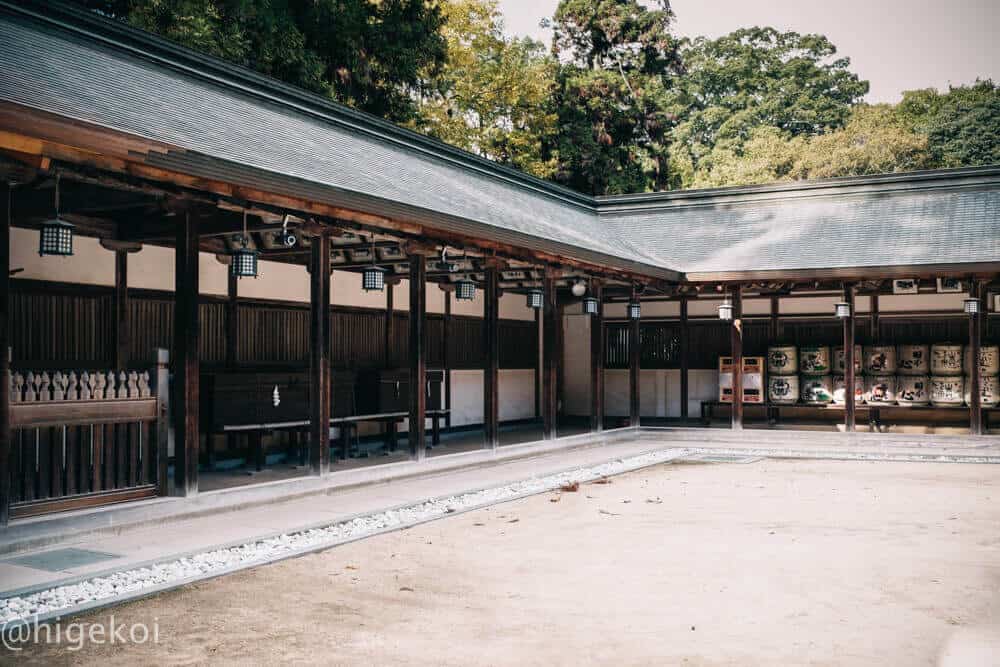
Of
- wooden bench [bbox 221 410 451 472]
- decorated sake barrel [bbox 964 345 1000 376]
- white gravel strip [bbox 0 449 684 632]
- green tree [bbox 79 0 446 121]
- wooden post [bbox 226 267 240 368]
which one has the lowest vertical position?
white gravel strip [bbox 0 449 684 632]

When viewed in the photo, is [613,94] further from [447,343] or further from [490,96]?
[447,343]

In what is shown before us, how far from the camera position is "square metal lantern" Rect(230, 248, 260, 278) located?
8719 mm

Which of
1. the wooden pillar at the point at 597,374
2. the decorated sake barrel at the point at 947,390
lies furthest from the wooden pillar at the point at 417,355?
the decorated sake barrel at the point at 947,390

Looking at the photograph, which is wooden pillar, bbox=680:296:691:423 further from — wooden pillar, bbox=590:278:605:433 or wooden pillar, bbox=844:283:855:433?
wooden pillar, bbox=844:283:855:433

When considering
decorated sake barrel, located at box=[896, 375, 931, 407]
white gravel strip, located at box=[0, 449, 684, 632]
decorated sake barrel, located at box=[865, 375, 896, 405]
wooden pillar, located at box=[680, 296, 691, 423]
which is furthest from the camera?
wooden pillar, located at box=[680, 296, 691, 423]

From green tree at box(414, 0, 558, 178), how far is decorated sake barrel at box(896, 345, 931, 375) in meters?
18.2

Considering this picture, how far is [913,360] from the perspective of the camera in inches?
679

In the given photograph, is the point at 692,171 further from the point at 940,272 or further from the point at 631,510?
the point at 631,510

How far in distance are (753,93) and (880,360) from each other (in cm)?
3227

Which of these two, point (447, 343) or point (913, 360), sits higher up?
point (447, 343)

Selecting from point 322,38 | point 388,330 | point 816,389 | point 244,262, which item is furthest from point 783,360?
point 322,38

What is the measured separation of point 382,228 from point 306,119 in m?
2.97

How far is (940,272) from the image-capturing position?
14.8 metres


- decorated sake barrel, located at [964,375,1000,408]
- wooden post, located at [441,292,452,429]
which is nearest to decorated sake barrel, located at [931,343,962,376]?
decorated sake barrel, located at [964,375,1000,408]
